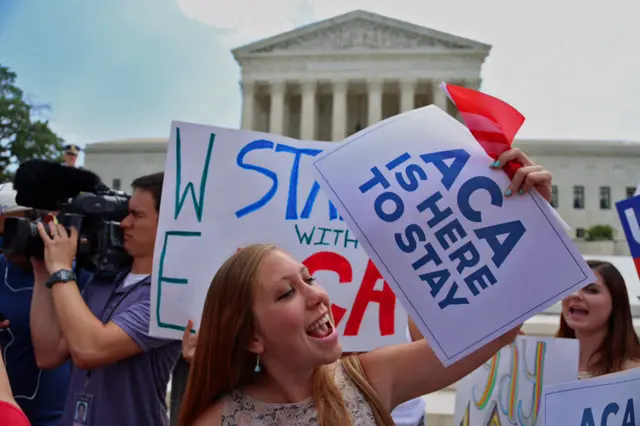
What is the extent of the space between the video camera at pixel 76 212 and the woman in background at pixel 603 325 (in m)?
1.80

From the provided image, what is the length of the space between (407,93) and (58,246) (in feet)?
115

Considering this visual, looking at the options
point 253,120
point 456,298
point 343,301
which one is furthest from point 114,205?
point 253,120

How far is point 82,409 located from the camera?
1.72m

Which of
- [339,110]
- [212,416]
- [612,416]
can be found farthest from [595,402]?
[339,110]

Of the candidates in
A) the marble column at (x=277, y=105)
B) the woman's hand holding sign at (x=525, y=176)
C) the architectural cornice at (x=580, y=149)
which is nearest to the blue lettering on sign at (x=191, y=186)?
the woman's hand holding sign at (x=525, y=176)

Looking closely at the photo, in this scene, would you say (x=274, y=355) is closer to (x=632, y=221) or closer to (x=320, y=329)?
(x=320, y=329)

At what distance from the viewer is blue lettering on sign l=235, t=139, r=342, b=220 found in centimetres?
183

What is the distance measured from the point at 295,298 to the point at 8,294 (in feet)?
4.88

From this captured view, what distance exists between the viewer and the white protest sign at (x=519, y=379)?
5.65 ft

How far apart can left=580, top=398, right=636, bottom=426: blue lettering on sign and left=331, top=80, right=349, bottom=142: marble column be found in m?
33.4

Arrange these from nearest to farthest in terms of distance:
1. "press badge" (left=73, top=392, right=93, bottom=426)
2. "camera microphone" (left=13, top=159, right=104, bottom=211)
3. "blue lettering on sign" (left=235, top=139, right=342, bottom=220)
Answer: "press badge" (left=73, top=392, right=93, bottom=426) → "blue lettering on sign" (left=235, top=139, right=342, bottom=220) → "camera microphone" (left=13, top=159, right=104, bottom=211)

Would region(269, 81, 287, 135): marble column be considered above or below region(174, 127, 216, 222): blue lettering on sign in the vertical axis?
above

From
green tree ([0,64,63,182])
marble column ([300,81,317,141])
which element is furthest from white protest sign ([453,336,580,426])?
marble column ([300,81,317,141])

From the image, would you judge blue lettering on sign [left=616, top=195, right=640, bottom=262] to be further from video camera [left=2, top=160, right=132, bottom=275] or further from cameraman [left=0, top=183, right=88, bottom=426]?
cameraman [left=0, top=183, right=88, bottom=426]
